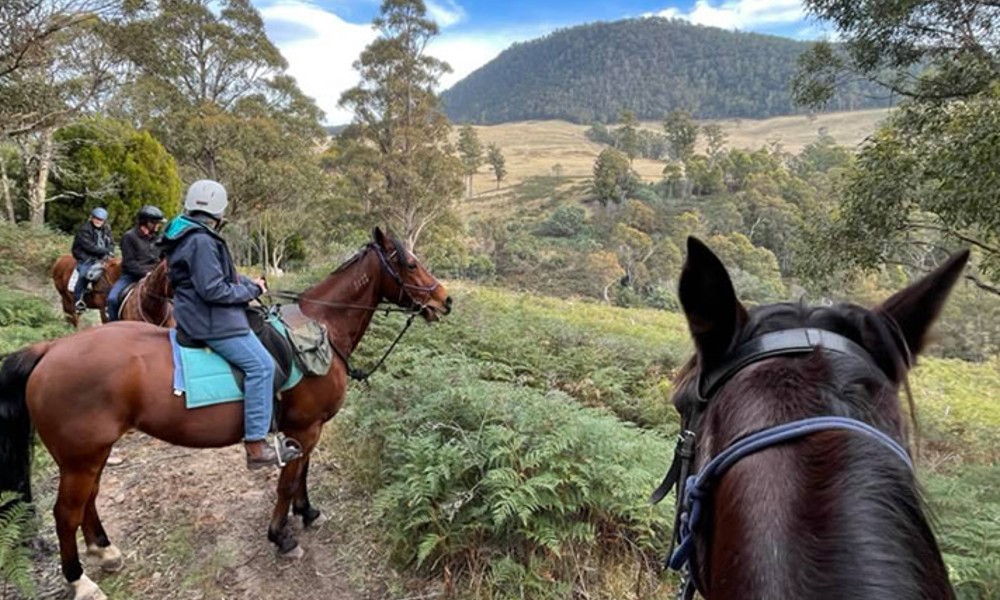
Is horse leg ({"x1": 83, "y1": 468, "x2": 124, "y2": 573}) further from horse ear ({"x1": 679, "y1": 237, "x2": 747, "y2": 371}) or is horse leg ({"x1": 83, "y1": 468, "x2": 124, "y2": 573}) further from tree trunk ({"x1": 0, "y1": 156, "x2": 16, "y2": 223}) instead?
tree trunk ({"x1": 0, "y1": 156, "x2": 16, "y2": 223})

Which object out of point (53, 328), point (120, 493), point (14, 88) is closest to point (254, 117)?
point (14, 88)

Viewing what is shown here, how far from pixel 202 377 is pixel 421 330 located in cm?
514

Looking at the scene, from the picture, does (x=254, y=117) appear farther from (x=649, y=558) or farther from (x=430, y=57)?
(x=649, y=558)

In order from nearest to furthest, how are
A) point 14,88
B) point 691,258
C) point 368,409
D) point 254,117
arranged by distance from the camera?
1. point 691,258
2. point 368,409
3. point 14,88
4. point 254,117

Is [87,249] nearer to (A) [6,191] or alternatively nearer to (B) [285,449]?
(B) [285,449]

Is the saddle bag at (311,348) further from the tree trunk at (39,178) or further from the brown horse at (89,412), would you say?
the tree trunk at (39,178)

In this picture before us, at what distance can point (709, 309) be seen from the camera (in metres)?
1.05

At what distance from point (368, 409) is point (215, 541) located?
1552mm

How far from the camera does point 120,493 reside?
14.2 feet

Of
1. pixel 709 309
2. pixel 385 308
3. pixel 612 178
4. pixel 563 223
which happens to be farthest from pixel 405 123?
pixel 612 178

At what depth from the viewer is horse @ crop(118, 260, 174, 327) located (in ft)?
17.3

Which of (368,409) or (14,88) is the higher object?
(14,88)

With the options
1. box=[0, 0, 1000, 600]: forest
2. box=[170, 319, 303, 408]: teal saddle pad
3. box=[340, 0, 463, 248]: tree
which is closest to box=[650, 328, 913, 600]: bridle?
box=[0, 0, 1000, 600]: forest

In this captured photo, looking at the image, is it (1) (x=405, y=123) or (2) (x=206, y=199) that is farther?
(1) (x=405, y=123)
